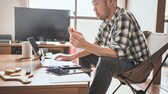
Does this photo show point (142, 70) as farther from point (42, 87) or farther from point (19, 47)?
point (19, 47)

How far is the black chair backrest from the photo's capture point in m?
1.51

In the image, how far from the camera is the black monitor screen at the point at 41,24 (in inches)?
113

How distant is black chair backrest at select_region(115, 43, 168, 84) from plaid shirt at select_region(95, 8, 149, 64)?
9 centimetres

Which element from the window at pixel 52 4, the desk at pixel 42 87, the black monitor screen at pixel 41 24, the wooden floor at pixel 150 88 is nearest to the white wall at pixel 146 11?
the wooden floor at pixel 150 88

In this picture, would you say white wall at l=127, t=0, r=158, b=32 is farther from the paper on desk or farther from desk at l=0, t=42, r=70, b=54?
the paper on desk

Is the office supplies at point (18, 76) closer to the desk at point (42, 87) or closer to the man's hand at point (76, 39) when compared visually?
the desk at point (42, 87)

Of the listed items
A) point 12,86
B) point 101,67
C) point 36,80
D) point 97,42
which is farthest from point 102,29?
point 12,86

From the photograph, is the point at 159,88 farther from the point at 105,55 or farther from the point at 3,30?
the point at 3,30

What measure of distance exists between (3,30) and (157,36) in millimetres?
2407

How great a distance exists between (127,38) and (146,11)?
1946 millimetres

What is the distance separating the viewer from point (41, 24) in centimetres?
293

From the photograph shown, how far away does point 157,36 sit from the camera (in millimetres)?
1724

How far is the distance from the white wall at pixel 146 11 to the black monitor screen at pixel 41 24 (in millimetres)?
1187

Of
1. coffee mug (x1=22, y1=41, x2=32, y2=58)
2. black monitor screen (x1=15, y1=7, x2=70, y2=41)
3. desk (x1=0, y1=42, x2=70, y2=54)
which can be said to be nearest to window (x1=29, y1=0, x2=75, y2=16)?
black monitor screen (x1=15, y1=7, x2=70, y2=41)
